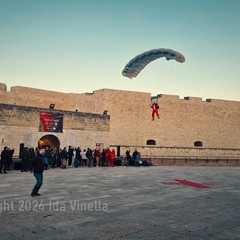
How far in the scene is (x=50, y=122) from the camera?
2128 cm

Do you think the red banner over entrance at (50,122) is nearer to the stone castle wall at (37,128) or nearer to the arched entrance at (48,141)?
the stone castle wall at (37,128)

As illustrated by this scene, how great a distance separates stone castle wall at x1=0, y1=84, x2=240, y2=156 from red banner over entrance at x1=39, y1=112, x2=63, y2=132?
632cm

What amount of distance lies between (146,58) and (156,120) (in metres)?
13.4

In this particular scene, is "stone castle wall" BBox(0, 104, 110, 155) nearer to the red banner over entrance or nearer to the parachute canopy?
the red banner over entrance

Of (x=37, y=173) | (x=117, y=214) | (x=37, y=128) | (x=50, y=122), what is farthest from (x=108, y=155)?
(x=117, y=214)

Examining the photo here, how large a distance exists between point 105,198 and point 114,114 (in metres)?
20.0

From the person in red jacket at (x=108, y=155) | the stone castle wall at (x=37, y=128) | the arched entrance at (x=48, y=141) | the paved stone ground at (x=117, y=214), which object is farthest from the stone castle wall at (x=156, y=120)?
the paved stone ground at (x=117, y=214)

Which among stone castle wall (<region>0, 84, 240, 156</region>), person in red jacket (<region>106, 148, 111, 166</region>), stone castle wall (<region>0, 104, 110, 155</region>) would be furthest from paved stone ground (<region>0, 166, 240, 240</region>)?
stone castle wall (<region>0, 84, 240, 156</region>)

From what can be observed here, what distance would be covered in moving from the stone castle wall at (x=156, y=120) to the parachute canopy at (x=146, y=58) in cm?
1046

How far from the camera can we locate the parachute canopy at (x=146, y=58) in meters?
15.9

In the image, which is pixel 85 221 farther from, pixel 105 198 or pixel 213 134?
pixel 213 134

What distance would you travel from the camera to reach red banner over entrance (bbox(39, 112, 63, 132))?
20.9m

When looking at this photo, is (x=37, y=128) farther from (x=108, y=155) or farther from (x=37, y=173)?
(x=37, y=173)

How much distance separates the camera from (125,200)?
23.9 feet
